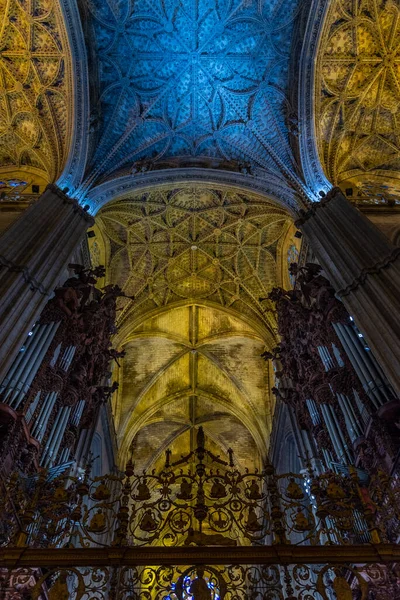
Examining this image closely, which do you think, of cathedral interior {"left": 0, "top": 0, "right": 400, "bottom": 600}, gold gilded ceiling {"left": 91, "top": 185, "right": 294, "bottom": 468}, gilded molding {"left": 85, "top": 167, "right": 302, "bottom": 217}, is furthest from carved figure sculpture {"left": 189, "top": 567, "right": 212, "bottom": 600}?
gold gilded ceiling {"left": 91, "top": 185, "right": 294, "bottom": 468}

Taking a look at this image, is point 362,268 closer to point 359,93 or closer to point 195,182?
point 195,182

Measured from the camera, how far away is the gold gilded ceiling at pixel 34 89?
43.1 feet

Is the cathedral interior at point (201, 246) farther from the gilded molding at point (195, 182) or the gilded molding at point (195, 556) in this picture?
the gilded molding at point (195, 556)

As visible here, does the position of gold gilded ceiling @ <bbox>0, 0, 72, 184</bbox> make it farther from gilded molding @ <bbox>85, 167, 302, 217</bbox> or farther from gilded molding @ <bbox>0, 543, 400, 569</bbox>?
gilded molding @ <bbox>0, 543, 400, 569</bbox>

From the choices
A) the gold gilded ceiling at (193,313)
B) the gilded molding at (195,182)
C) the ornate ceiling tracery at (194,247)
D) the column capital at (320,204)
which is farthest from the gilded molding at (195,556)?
the ornate ceiling tracery at (194,247)

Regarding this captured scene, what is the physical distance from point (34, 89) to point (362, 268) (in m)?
11.1

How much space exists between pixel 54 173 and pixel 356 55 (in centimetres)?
963

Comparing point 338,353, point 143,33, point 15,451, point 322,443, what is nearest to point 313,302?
point 338,353

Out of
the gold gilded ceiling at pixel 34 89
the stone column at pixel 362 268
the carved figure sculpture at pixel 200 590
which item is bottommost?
the carved figure sculpture at pixel 200 590

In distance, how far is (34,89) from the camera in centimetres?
1404

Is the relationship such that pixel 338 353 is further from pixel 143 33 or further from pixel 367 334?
pixel 143 33

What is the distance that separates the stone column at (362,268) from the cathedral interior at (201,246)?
0.04 m

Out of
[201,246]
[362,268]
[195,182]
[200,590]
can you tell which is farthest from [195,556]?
[201,246]

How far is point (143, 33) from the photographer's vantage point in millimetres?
14484
